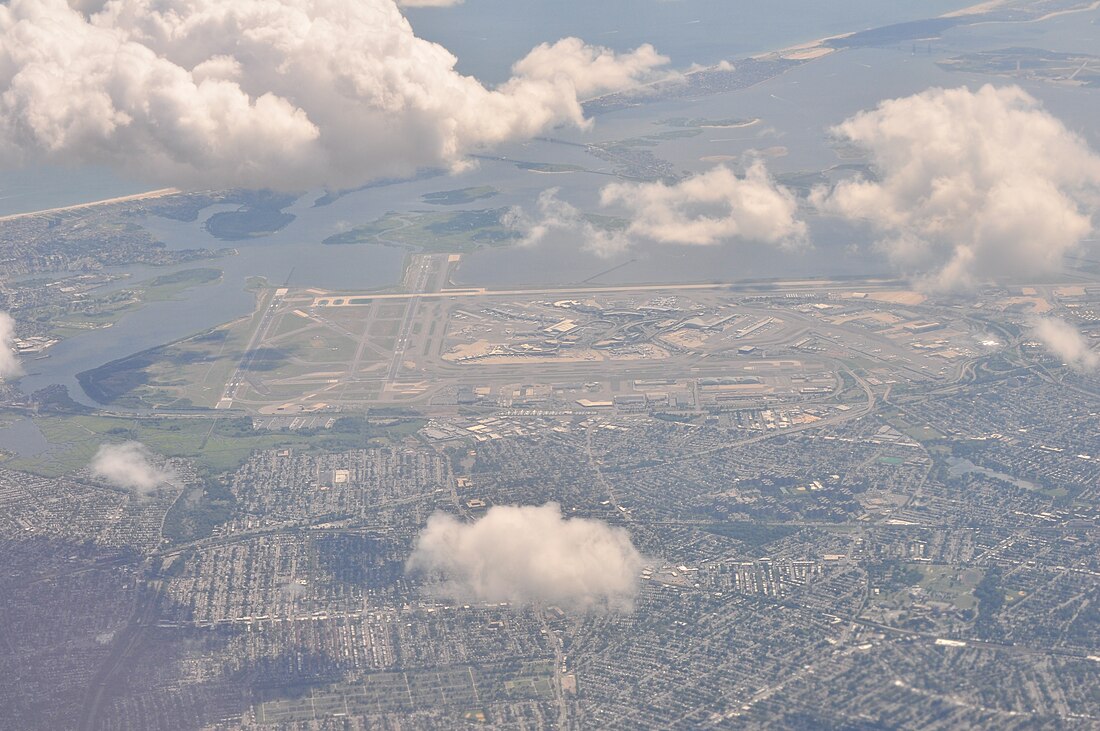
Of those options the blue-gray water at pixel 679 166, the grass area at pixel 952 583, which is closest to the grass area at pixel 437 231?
the blue-gray water at pixel 679 166

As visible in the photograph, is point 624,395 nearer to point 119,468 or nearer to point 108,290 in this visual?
point 119,468

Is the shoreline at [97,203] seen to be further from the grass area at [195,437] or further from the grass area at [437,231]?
the grass area at [195,437]

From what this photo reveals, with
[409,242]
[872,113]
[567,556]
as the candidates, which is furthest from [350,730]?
[872,113]

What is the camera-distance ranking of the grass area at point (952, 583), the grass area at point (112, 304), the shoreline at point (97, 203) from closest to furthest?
the grass area at point (952, 583) → the grass area at point (112, 304) → the shoreline at point (97, 203)

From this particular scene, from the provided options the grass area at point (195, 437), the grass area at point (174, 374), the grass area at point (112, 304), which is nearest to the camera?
the grass area at point (195, 437)

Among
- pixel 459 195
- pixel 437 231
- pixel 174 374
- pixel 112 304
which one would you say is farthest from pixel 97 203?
pixel 174 374

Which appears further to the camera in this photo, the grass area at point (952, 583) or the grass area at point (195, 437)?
the grass area at point (195, 437)

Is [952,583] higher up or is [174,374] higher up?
[174,374]

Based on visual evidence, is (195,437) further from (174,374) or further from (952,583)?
(952,583)
